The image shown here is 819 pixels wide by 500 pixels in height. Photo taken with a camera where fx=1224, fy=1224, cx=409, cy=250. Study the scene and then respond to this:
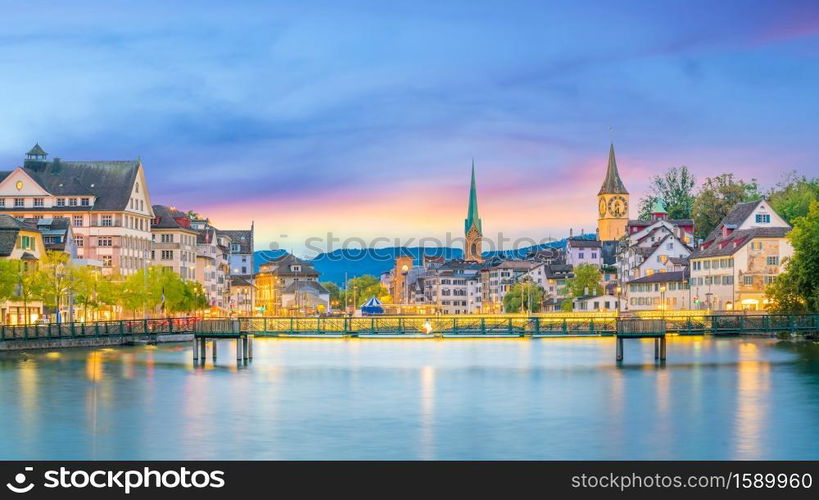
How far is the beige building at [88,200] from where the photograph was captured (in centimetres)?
14000

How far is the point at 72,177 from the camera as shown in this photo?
144m

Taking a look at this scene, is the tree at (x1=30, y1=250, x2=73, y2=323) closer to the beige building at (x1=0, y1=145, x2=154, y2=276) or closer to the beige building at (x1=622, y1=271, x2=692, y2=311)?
the beige building at (x1=0, y1=145, x2=154, y2=276)

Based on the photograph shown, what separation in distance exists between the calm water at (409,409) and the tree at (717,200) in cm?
8669

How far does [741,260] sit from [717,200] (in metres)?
49.3

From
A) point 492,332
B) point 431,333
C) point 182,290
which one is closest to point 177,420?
point 492,332

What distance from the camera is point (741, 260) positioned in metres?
130
